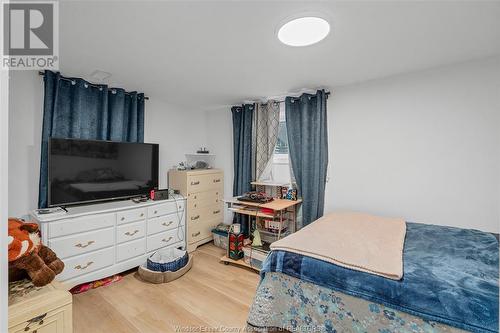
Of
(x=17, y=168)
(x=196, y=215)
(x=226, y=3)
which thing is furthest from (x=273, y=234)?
(x=17, y=168)

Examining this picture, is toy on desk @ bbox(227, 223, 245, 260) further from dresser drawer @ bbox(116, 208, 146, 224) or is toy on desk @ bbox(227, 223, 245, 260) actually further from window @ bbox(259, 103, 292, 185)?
dresser drawer @ bbox(116, 208, 146, 224)

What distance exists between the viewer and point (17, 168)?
2.27m

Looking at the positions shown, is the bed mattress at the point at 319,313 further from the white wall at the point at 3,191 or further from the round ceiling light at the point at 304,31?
the round ceiling light at the point at 304,31

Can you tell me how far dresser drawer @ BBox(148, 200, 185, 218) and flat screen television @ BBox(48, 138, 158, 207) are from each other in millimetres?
344

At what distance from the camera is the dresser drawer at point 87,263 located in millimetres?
2160

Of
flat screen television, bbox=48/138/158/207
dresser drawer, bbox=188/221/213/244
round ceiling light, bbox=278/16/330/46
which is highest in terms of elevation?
round ceiling light, bbox=278/16/330/46

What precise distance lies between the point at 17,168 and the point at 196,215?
204 cm

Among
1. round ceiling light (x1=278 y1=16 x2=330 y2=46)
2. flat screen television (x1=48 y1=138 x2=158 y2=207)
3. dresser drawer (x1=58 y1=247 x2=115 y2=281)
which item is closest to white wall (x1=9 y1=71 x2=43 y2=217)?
flat screen television (x1=48 y1=138 x2=158 y2=207)

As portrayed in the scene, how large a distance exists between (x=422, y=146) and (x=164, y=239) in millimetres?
3201

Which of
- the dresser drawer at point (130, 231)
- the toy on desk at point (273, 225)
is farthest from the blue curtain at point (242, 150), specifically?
the dresser drawer at point (130, 231)

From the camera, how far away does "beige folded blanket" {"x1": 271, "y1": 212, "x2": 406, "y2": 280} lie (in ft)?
4.69

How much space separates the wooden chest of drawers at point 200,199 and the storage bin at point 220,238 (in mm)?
146

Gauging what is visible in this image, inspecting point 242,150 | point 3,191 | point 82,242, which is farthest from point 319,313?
point 242,150

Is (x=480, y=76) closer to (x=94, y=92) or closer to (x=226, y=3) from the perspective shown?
(x=226, y=3)
